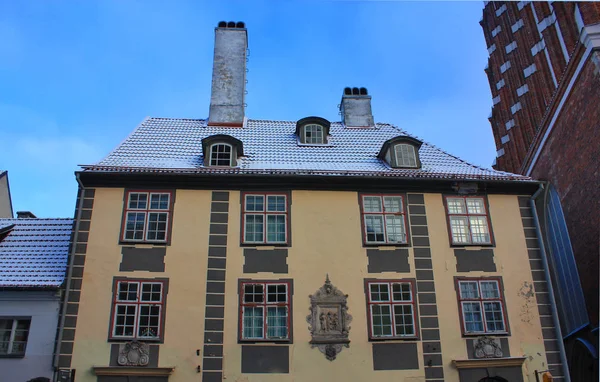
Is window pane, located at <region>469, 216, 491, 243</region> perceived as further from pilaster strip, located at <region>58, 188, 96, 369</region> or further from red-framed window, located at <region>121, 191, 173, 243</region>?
pilaster strip, located at <region>58, 188, 96, 369</region>

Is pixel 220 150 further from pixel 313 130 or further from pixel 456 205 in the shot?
pixel 456 205

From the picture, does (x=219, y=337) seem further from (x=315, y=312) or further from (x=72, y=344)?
(x=72, y=344)

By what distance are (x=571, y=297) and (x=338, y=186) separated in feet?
35.4

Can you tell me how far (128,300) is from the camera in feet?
50.9

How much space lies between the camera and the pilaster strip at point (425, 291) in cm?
1537

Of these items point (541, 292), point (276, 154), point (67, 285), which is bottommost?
point (541, 292)

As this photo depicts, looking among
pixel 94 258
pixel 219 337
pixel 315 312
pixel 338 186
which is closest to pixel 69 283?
pixel 94 258

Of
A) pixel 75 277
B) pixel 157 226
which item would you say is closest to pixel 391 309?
pixel 157 226

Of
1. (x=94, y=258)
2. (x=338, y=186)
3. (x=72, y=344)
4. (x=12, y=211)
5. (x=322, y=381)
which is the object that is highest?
(x=12, y=211)

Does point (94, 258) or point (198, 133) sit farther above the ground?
point (198, 133)

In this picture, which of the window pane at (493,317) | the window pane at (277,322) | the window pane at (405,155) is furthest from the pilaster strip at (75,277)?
the window pane at (493,317)

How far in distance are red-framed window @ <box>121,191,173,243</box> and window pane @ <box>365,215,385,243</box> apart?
19.8 ft

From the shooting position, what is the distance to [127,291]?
615 inches

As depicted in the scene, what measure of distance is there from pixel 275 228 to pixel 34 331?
7.25 meters
